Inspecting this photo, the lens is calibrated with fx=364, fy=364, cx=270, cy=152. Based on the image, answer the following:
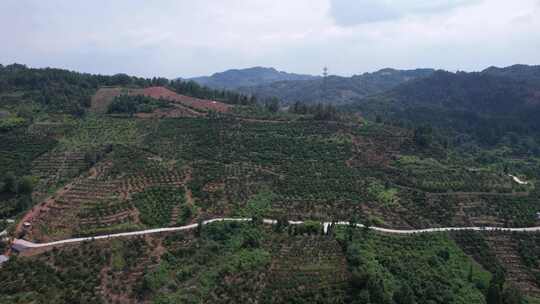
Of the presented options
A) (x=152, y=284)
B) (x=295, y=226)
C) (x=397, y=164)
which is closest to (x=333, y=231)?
(x=295, y=226)

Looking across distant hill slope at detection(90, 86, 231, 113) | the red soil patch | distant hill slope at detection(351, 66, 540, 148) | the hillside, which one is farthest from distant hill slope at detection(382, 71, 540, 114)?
distant hill slope at detection(90, 86, 231, 113)

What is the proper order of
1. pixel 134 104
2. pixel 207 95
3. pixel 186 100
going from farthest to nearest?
pixel 207 95
pixel 186 100
pixel 134 104

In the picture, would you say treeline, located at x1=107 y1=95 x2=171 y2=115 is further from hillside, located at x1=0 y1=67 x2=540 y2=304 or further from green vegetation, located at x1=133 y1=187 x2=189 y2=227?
green vegetation, located at x1=133 y1=187 x2=189 y2=227

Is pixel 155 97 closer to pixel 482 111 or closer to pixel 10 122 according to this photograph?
pixel 10 122

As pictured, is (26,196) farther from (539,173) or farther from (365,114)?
(365,114)

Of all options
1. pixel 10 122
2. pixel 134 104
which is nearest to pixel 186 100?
pixel 134 104

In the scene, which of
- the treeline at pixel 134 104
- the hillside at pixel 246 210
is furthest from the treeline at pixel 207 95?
the hillside at pixel 246 210

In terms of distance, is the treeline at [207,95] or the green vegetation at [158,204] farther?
the treeline at [207,95]

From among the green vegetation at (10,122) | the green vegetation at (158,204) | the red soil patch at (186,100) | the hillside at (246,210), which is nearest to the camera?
the hillside at (246,210)

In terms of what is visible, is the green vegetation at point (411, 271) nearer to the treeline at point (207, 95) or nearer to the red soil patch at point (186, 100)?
the red soil patch at point (186, 100)
